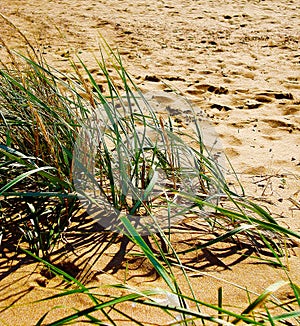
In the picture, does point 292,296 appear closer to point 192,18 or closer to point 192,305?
point 192,305

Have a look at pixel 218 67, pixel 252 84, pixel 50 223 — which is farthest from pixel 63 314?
pixel 218 67

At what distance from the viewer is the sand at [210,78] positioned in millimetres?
1448

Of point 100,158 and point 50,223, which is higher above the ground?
point 100,158

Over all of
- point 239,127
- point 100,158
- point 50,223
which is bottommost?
point 239,127

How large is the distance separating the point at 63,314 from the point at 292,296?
65 centimetres

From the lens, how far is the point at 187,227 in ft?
5.64

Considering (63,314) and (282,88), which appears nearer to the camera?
(63,314)

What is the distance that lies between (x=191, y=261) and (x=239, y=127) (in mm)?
1577

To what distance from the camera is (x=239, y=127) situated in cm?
297

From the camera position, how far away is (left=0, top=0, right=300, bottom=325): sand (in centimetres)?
145

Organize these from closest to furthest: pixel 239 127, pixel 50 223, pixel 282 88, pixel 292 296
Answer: pixel 292 296, pixel 50 223, pixel 239 127, pixel 282 88

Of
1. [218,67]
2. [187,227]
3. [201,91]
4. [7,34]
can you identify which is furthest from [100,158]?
[7,34]

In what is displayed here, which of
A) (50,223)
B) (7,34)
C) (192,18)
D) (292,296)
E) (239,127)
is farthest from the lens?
(192,18)

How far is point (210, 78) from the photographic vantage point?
384cm
